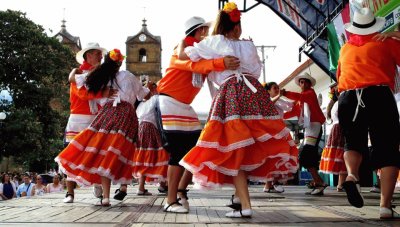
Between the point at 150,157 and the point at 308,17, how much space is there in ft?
19.4

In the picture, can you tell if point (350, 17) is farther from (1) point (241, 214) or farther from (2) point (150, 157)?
(1) point (241, 214)

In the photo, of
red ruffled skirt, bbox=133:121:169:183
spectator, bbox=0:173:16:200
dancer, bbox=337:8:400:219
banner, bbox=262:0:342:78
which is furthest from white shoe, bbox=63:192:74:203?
spectator, bbox=0:173:16:200

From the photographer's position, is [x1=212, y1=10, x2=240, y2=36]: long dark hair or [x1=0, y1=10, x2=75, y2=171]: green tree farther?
[x1=0, y1=10, x2=75, y2=171]: green tree

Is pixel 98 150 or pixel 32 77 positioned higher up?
pixel 32 77

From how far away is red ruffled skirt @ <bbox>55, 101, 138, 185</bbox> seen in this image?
5.48 m

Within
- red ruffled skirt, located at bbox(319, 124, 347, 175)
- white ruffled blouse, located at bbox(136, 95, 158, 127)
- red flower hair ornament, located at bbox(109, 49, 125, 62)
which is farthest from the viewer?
white ruffled blouse, located at bbox(136, 95, 158, 127)

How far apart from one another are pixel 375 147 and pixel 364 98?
0.38 m

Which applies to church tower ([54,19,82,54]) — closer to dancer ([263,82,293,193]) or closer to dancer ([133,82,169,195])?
dancer ([133,82,169,195])

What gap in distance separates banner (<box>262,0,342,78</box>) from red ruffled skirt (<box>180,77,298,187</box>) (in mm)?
7826

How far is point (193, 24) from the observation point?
483 cm

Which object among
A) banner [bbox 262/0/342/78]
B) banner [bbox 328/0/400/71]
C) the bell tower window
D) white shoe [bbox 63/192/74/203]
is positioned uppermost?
the bell tower window

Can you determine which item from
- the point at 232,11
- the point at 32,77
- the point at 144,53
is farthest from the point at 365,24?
the point at 144,53

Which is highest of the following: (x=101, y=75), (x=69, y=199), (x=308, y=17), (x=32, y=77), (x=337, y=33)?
(x=32, y=77)

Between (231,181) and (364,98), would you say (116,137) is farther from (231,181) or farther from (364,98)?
(364,98)
